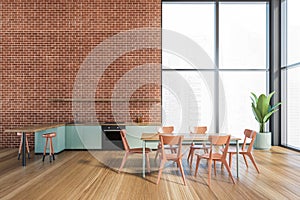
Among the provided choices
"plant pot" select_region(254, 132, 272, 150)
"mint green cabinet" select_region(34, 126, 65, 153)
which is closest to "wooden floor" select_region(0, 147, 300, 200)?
"mint green cabinet" select_region(34, 126, 65, 153)

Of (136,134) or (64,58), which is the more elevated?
(64,58)

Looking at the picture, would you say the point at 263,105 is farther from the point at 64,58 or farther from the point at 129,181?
the point at 64,58

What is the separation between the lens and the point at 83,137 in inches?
261

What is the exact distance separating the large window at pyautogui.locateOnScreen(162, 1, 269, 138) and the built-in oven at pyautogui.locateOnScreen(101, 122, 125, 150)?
161cm

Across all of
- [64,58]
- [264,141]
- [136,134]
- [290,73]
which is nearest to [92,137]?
[136,134]

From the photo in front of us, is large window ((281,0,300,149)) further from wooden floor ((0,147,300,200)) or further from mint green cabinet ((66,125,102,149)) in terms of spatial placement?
mint green cabinet ((66,125,102,149))

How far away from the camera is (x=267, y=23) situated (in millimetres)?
7641

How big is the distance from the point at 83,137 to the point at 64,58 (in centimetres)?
231

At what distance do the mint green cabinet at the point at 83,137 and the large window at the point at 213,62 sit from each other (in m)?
2.09

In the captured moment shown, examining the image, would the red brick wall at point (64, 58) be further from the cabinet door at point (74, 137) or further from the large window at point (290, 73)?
the large window at point (290, 73)

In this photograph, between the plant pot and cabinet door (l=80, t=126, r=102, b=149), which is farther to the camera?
the plant pot

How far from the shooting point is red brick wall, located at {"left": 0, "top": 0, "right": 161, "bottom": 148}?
23.2 feet

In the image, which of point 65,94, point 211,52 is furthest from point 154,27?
point 65,94

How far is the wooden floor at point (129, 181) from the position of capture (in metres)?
3.48
